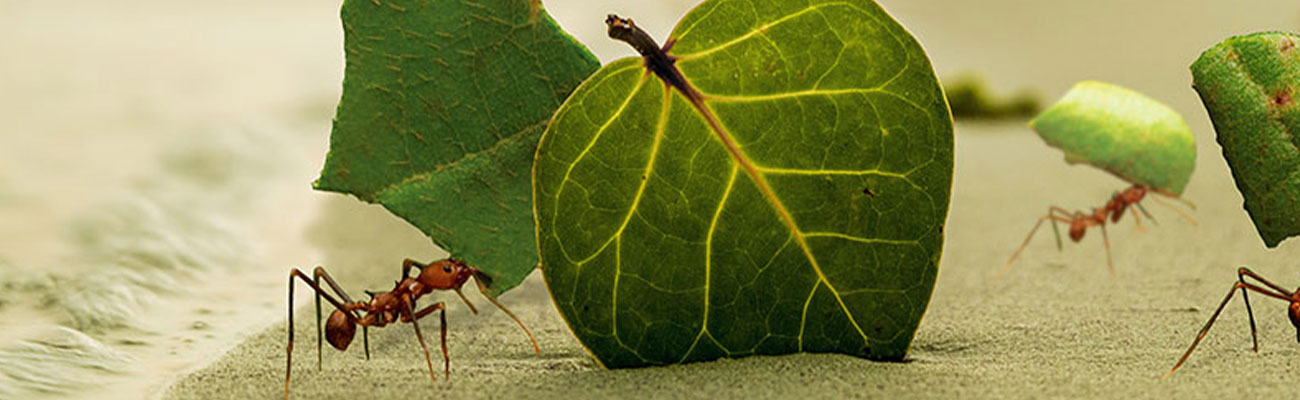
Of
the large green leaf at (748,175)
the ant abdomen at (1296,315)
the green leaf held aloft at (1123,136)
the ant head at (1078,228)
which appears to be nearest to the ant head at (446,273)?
the large green leaf at (748,175)

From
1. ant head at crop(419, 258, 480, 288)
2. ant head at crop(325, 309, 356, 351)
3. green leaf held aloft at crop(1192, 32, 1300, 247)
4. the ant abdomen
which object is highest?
green leaf held aloft at crop(1192, 32, 1300, 247)

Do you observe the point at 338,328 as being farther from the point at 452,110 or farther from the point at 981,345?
the point at 981,345

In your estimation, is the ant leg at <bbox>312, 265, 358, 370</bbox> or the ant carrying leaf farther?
the ant carrying leaf

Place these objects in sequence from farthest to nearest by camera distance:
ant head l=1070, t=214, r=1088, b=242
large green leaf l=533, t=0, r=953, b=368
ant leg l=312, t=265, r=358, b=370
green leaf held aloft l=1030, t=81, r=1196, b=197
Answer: ant head l=1070, t=214, r=1088, b=242 → green leaf held aloft l=1030, t=81, r=1196, b=197 → ant leg l=312, t=265, r=358, b=370 → large green leaf l=533, t=0, r=953, b=368

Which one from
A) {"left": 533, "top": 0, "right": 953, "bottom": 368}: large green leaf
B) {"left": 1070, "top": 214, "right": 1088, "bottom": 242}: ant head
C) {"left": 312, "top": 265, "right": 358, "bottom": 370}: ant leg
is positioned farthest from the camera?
{"left": 1070, "top": 214, "right": 1088, "bottom": 242}: ant head

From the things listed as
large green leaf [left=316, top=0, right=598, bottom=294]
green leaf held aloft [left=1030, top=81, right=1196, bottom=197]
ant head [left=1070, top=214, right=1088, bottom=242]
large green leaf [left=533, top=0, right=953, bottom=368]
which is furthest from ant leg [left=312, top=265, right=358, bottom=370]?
ant head [left=1070, top=214, right=1088, bottom=242]

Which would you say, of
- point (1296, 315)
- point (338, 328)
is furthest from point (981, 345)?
point (338, 328)

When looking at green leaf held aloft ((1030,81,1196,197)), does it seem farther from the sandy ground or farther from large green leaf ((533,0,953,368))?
large green leaf ((533,0,953,368))

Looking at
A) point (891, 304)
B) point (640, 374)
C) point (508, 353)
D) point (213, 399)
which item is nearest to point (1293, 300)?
point (891, 304)

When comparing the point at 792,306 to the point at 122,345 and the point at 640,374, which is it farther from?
the point at 122,345
